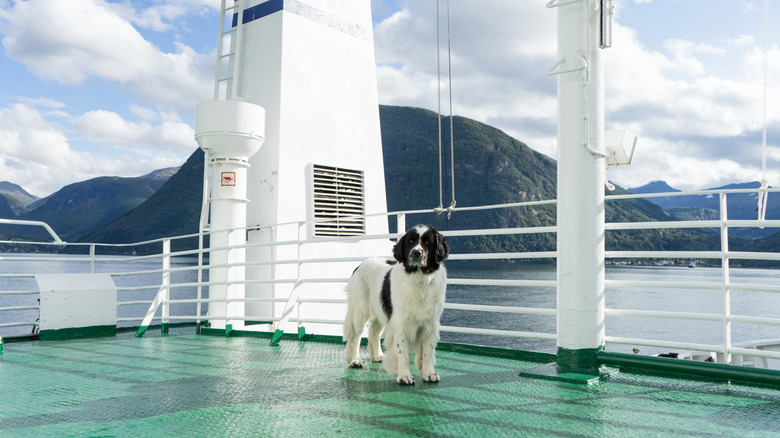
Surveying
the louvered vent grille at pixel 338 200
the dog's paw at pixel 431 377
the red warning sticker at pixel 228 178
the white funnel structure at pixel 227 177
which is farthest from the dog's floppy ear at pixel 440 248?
the louvered vent grille at pixel 338 200

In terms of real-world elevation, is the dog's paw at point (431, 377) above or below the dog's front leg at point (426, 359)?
below

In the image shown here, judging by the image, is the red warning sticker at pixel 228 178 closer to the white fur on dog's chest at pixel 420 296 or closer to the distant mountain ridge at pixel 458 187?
the white fur on dog's chest at pixel 420 296

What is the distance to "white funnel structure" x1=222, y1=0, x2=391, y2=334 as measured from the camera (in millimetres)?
8250

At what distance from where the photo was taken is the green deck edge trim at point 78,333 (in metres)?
6.58

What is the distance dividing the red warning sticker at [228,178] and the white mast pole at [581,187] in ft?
15.4

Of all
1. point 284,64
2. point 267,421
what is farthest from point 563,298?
point 284,64

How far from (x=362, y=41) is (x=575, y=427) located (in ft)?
26.6

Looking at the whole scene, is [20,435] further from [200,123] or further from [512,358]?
[200,123]

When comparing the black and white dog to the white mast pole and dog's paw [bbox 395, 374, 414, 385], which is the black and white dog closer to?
dog's paw [bbox 395, 374, 414, 385]

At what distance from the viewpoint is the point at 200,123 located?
23.8ft

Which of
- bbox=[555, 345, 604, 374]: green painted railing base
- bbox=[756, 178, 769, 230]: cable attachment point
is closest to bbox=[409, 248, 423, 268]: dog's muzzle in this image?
bbox=[555, 345, 604, 374]: green painted railing base

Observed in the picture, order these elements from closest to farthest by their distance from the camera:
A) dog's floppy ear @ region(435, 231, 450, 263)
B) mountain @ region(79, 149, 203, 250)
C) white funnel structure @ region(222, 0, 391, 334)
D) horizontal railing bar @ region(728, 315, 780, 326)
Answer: horizontal railing bar @ region(728, 315, 780, 326) → dog's floppy ear @ region(435, 231, 450, 263) → white funnel structure @ region(222, 0, 391, 334) → mountain @ region(79, 149, 203, 250)

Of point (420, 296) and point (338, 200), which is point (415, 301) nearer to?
point (420, 296)

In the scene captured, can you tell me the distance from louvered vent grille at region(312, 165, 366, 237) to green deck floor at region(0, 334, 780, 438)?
3979mm
